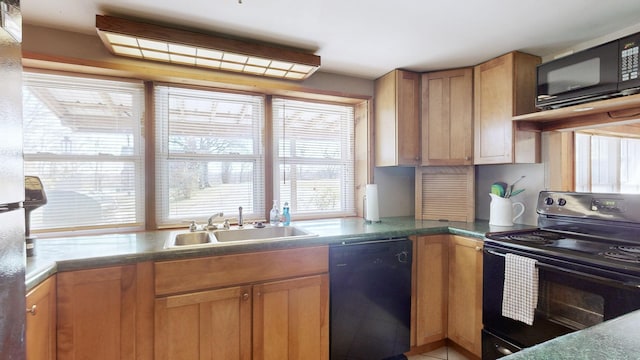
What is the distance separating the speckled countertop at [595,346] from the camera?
22.3 inches

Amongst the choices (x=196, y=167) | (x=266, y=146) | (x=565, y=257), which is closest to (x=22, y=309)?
(x=196, y=167)

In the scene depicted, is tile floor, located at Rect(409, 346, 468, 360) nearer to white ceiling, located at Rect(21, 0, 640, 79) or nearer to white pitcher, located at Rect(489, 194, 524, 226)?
white pitcher, located at Rect(489, 194, 524, 226)

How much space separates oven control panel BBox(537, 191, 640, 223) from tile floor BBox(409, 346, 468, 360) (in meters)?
1.15

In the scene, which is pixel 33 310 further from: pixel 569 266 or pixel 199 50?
pixel 569 266

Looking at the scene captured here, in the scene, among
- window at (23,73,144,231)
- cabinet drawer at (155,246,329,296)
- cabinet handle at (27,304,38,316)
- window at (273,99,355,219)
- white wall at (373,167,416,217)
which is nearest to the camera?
cabinet handle at (27,304,38,316)

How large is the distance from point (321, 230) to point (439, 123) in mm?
1300

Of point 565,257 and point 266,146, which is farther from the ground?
point 266,146

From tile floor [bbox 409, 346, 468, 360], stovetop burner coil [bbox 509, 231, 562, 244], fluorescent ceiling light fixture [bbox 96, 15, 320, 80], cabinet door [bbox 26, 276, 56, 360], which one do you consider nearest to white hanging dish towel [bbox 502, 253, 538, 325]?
stovetop burner coil [bbox 509, 231, 562, 244]

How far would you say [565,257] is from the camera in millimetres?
1505

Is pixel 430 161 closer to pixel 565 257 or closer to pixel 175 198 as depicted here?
pixel 565 257

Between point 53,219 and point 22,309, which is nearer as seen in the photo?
point 22,309

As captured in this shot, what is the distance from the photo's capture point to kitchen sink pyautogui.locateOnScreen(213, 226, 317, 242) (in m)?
2.13

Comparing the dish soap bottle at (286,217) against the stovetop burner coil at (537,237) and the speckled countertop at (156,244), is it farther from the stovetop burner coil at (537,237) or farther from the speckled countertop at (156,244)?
the stovetop burner coil at (537,237)

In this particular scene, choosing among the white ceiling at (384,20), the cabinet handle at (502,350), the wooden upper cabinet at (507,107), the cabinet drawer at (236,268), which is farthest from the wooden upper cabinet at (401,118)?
the cabinet handle at (502,350)
